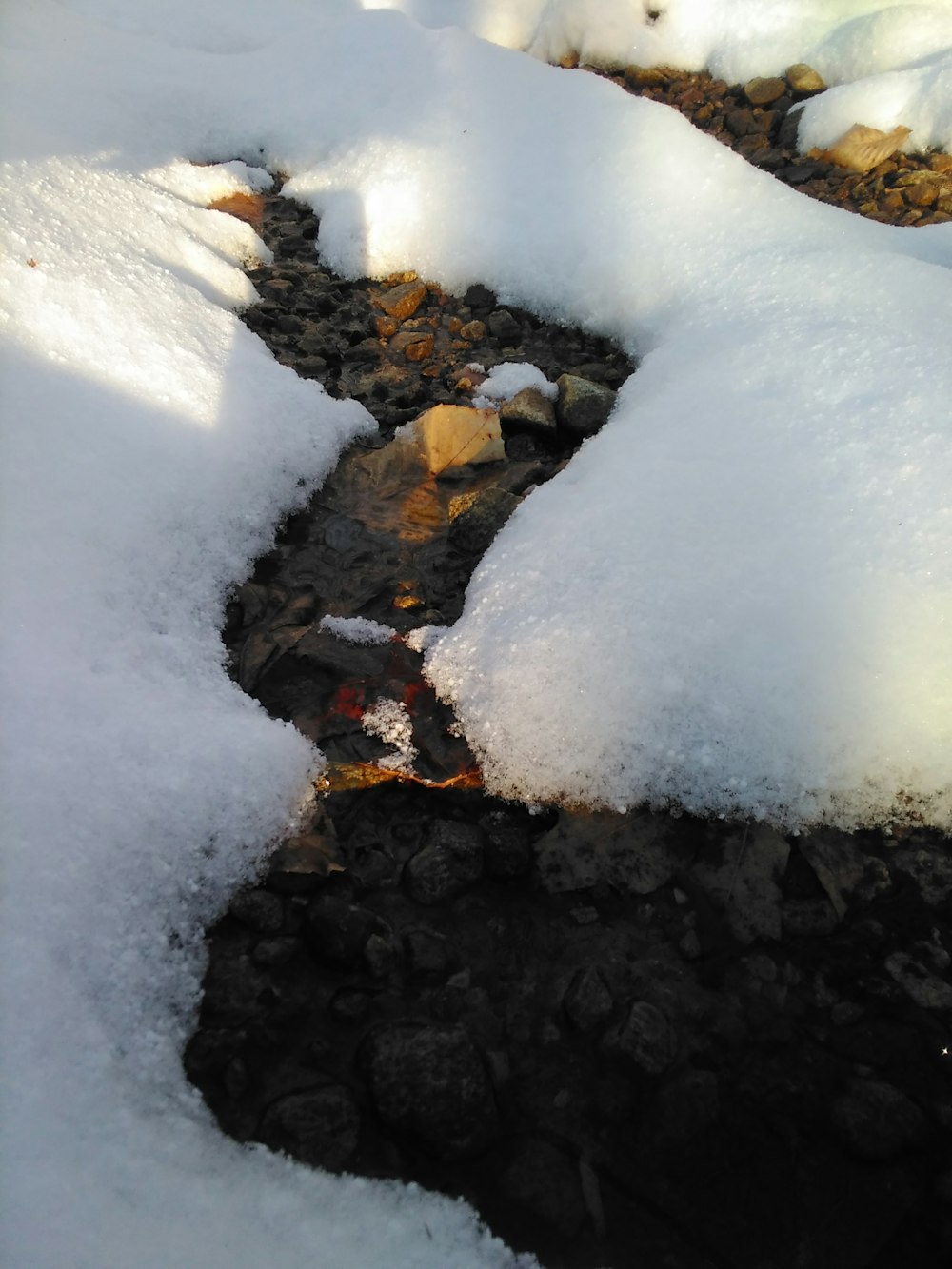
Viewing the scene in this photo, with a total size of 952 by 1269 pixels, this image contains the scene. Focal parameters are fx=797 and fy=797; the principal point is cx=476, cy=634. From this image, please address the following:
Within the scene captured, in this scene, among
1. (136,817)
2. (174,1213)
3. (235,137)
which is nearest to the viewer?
(174,1213)

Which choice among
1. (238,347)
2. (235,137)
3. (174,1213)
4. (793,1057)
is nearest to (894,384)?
(793,1057)

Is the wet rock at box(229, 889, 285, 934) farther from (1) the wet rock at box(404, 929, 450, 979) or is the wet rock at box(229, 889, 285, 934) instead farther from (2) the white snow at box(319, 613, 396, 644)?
(2) the white snow at box(319, 613, 396, 644)

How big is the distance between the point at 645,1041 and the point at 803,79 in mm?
5504

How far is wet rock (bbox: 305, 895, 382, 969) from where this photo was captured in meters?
1.34

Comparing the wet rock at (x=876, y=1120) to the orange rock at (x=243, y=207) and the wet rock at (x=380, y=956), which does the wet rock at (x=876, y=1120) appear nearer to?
the wet rock at (x=380, y=956)

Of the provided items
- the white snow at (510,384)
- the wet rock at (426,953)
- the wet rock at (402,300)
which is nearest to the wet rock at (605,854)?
the wet rock at (426,953)

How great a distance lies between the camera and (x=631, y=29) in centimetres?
534

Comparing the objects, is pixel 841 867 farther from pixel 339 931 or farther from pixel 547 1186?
pixel 339 931

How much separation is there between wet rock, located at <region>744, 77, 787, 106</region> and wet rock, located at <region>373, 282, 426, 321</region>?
312cm

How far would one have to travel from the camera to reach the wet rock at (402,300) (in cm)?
304

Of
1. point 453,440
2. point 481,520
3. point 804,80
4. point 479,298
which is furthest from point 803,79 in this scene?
point 481,520

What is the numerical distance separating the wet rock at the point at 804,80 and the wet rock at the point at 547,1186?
564cm

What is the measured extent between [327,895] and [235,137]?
12.6 ft

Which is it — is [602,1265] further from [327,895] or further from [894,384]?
[894,384]
